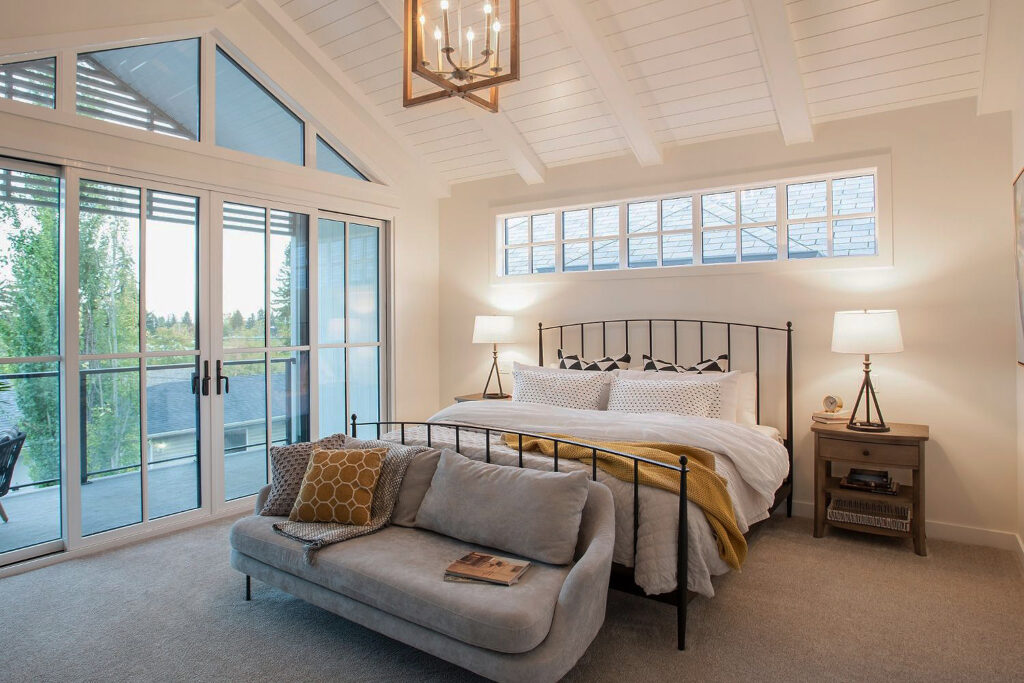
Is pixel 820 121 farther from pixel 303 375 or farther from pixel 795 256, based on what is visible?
pixel 303 375

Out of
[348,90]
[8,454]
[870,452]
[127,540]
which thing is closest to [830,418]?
[870,452]

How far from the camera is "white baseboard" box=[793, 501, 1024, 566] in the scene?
3.33 meters

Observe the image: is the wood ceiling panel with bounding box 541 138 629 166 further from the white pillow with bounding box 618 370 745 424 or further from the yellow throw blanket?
the yellow throw blanket

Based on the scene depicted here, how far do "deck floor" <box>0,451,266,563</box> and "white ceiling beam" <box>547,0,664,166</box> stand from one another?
11.0ft

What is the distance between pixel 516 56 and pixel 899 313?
9.29ft

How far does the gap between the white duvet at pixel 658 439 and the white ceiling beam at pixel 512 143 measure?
6.72ft

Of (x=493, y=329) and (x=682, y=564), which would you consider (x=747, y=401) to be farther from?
(x=493, y=329)

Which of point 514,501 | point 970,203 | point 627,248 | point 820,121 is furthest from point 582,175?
point 514,501

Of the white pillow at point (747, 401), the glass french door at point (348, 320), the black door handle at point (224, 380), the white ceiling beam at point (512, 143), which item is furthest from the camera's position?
the glass french door at point (348, 320)

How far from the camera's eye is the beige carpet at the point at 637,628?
2.22 metres

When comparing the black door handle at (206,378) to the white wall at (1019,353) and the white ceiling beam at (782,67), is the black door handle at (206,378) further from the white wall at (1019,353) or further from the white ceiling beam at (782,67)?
the white wall at (1019,353)

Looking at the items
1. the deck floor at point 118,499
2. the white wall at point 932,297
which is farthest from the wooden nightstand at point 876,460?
the deck floor at point 118,499

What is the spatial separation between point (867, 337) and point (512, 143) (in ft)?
9.04

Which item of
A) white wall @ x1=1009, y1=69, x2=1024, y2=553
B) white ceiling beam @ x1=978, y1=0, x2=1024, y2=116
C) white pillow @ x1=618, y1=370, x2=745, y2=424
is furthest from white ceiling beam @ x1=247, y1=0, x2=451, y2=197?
white wall @ x1=1009, y1=69, x2=1024, y2=553
